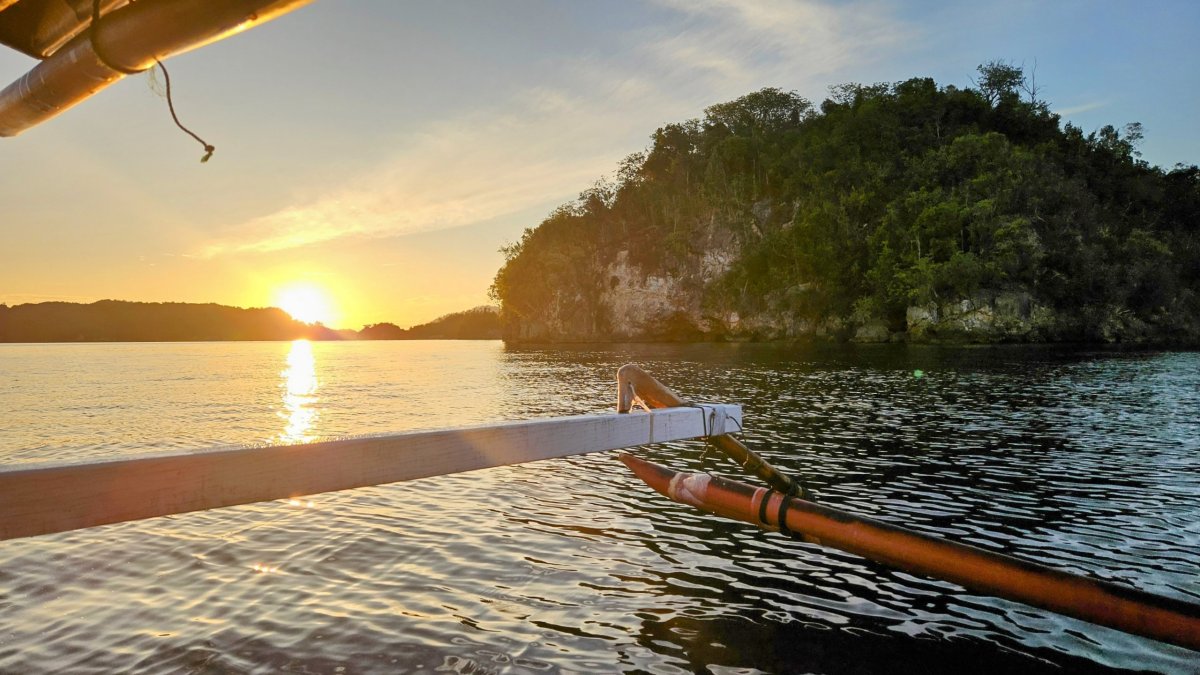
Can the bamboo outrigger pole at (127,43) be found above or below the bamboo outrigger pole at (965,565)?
above

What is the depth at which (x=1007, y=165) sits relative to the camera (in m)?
67.3

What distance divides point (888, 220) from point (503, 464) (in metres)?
77.2

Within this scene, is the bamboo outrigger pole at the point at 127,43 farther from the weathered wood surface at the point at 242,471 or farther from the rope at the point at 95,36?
the weathered wood surface at the point at 242,471

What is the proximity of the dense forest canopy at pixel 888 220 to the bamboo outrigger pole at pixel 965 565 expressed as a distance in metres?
66.2

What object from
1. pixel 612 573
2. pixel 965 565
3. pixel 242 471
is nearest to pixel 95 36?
pixel 242 471

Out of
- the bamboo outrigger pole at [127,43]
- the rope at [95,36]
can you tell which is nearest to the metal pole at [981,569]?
the bamboo outrigger pole at [127,43]

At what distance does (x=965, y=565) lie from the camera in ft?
12.1

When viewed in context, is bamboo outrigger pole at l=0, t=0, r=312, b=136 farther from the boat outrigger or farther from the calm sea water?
the calm sea water

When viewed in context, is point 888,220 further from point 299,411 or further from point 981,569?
point 981,569

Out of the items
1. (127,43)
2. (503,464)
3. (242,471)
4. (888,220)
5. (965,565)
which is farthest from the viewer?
(888,220)

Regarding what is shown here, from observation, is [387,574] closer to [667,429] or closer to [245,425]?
[667,429]

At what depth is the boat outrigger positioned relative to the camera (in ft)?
6.95

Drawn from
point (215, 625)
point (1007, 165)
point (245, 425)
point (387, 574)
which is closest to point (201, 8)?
point (215, 625)

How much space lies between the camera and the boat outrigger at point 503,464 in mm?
2117
